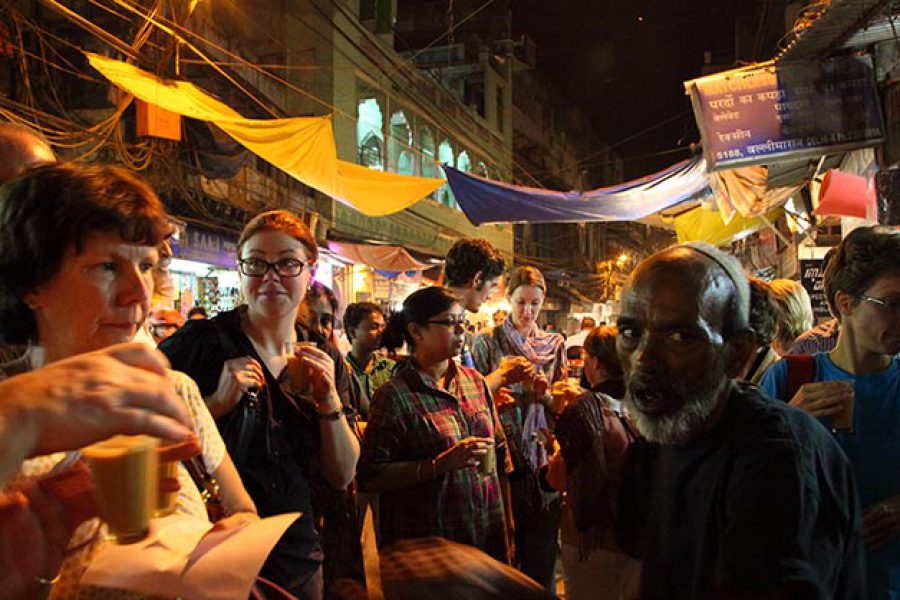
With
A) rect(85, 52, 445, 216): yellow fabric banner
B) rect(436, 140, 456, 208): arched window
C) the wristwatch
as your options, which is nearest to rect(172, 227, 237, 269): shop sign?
rect(85, 52, 445, 216): yellow fabric banner

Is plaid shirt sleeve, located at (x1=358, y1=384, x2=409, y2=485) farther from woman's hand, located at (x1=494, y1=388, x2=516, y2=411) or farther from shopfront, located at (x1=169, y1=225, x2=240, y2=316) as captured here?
shopfront, located at (x1=169, y1=225, x2=240, y2=316)

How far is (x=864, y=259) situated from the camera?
2.55 meters

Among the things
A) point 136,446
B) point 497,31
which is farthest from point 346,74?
point 136,446

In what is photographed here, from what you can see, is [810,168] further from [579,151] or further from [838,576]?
[579,151]

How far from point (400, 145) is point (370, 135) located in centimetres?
200

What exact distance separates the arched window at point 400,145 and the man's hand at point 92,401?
2301 cm

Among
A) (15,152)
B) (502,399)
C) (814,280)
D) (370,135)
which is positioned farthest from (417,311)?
(370,135)

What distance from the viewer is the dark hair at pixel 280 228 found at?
281 cm

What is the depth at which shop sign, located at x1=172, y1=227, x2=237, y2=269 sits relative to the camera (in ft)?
39.4

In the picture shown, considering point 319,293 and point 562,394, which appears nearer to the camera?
point 562,394

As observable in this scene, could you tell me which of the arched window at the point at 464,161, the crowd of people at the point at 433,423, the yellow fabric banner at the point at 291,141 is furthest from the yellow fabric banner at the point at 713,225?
the arched window at the point at 464,161

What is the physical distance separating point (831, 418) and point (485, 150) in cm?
2990

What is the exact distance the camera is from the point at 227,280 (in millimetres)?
14102

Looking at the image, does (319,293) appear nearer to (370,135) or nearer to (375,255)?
(375,255)
